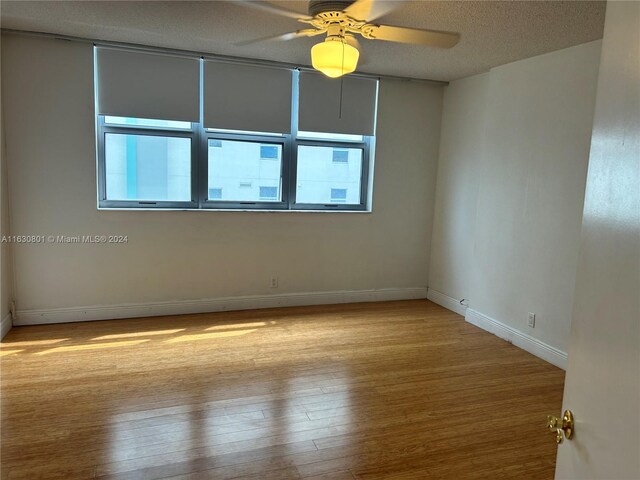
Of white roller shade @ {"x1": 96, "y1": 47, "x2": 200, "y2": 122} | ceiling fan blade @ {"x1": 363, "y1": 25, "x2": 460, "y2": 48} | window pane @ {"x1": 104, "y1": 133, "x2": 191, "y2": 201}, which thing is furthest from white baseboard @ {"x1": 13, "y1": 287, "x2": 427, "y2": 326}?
ceiling fan blade @ {"x1": 363, "y1": 25, "x2": 460, "y2": 48}

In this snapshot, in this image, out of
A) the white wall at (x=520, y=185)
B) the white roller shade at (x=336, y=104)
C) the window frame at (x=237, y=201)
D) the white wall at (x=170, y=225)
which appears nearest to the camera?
the white wall at (x=520, y=185)

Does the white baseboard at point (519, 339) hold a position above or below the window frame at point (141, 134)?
below

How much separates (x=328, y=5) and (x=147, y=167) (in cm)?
249

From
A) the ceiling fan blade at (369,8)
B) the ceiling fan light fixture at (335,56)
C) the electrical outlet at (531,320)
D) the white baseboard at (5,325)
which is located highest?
the ceiling fan blade at (369,8)

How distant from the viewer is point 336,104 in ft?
15.1

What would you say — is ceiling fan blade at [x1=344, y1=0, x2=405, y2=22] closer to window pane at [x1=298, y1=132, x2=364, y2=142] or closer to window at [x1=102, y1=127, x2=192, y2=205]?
window pane at [x1=298, y1=132, x2=364, y2=142]

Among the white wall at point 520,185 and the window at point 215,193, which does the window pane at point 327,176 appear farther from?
the white wall at point 520,185

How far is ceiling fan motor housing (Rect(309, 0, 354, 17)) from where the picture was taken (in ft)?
7.69

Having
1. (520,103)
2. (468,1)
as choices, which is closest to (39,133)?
(468,1)

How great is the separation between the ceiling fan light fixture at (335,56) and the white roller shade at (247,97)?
6.07 feet

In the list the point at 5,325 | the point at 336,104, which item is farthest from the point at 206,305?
the point at 336,104

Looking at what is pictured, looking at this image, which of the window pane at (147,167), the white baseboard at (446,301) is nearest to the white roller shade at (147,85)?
the window pane at (147,167)

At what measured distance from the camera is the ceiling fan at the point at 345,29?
235cm

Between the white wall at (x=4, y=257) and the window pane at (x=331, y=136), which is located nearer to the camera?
the white wall at (x=4, y=257)
